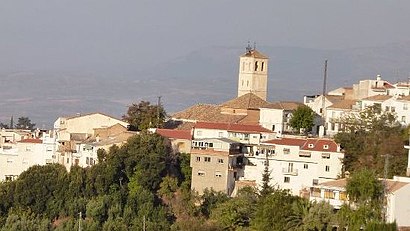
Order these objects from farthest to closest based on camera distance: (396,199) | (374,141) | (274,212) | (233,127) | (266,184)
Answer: (233,127) → (374,141) → (266,184) → (274,212) → (396,199)

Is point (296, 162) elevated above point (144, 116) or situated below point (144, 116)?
below

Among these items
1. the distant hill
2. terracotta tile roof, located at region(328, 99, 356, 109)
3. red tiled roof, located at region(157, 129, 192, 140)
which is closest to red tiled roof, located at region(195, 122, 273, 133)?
red tiled roof, located at region(157, 129, 192, 140)

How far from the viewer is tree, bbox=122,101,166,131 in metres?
47.8

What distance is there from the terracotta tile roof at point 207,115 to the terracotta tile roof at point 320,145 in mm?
7623

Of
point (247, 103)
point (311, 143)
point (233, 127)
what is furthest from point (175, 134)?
point (247, 103)

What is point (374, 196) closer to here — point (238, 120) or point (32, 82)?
point (238, 120)

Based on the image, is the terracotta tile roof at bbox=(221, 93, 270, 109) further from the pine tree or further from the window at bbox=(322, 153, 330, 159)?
the window at bbox=(322, 153, 330, 159)

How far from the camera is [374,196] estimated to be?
3491 cm

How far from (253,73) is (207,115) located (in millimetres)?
7741

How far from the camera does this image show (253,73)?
57.7 m

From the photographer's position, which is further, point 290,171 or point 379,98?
point 379,98

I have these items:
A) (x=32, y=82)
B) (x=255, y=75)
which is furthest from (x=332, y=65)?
(x=255, y=75)

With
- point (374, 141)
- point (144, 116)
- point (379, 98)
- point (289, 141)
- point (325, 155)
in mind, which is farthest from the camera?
point (144, 116)

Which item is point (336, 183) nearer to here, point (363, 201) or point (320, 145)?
point (363, 201)
